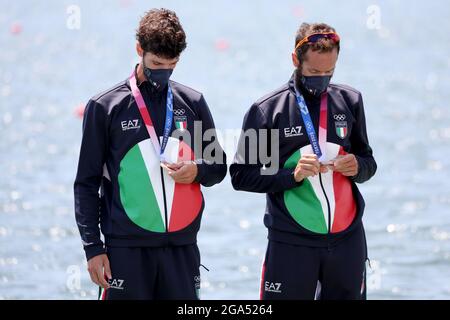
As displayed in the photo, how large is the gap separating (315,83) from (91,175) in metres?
1.04

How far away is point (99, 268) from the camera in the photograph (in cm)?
415

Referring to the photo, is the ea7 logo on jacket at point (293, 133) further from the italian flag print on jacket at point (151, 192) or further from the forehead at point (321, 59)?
the italian flag print on jacket at point (151, 192)

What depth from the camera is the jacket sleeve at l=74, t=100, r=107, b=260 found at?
4.17m

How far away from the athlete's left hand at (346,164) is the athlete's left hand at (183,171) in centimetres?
60

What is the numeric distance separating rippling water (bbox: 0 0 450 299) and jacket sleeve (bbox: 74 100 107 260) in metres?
2.81

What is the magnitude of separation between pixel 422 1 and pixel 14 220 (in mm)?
17403

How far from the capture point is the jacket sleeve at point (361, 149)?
4.42 meters

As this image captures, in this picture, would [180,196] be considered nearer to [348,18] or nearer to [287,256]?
[287,256]

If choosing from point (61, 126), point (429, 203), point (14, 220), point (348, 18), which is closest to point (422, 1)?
point (348, 18)

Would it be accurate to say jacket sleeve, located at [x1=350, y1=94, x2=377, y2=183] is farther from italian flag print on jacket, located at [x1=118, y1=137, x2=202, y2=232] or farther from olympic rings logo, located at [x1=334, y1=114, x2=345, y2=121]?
italian flag print on jacket, located at [x1=118, y1=137, x2=202, y2=232]

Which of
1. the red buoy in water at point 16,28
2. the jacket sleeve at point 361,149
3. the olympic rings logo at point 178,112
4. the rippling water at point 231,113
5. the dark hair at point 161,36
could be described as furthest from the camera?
the red buoy in water at point 16,28

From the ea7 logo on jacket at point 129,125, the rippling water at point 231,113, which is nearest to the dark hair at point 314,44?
the ea7 logo on jacket at point 129,125

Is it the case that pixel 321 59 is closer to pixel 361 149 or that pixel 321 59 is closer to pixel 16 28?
pixel 361 149
